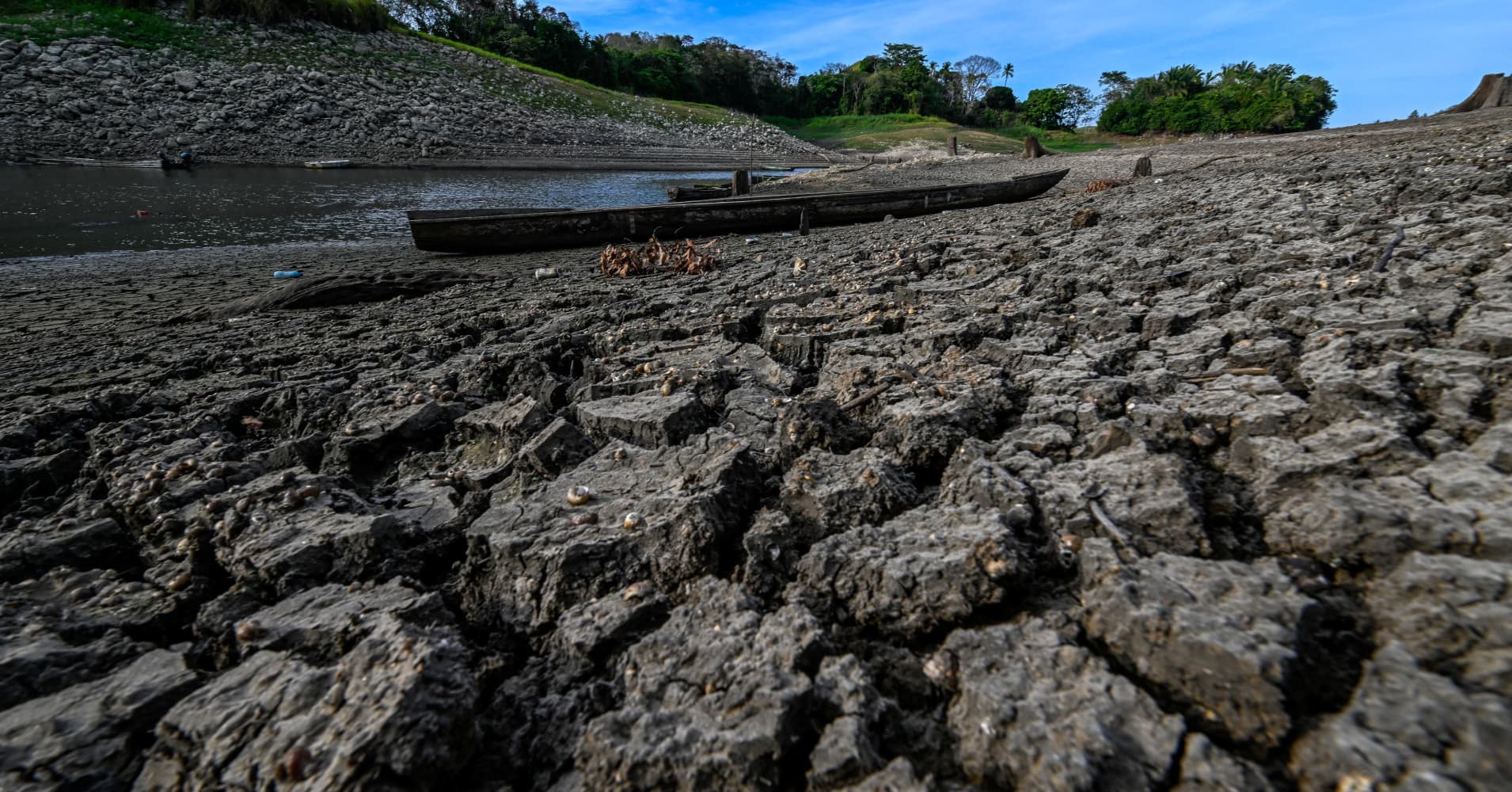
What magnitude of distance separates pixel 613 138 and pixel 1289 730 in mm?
39572

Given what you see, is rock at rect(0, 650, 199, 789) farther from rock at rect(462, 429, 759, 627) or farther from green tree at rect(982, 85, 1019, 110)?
green tree at rect(982, 85, 1019, 110)

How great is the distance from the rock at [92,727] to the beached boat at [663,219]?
8.06m

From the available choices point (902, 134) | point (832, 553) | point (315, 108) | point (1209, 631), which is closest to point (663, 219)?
point (832, 553)

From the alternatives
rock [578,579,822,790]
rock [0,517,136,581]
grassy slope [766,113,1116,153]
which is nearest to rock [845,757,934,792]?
rock [578,579,822,790]

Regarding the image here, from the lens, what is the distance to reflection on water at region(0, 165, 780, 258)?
1132 cm

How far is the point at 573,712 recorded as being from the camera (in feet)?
4.44

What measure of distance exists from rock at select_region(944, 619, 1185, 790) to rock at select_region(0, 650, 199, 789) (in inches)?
69.5

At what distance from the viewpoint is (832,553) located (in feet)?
5.25

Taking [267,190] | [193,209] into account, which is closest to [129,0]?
[267,190]

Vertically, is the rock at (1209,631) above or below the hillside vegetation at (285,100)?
below

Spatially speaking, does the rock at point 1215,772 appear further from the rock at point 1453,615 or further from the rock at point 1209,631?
the rock at point 1453,615

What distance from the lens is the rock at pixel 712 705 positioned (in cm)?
113

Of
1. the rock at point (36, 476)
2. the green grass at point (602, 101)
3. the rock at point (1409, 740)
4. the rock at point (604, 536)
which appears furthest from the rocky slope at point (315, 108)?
the rock at point (1409, 740)

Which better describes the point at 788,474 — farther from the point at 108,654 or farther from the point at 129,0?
the point at 129,0
